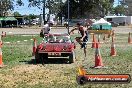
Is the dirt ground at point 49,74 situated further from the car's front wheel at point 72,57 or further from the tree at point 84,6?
the tree at point 84,6

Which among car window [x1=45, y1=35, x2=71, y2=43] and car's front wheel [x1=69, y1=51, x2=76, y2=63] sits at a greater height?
car window [x1=45, y1=35, x2=71, y2=43]

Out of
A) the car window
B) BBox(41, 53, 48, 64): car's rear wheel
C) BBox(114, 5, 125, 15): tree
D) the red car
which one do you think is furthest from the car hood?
BBox(114, 5, 125, 15): tree

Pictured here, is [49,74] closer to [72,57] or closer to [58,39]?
[72,57]

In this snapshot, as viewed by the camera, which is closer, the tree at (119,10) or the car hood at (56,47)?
the car hood at (56,47)

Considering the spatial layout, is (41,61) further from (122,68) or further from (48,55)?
(122,68)

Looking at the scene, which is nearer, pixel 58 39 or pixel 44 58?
pixel 44 58

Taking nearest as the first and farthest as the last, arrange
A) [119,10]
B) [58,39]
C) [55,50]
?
[55,50], [58,39], [119,10]

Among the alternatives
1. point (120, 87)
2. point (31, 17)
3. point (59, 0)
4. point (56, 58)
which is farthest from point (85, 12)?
point (120, 87)

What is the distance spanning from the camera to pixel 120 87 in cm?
1034

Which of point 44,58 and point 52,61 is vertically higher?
point 44,58

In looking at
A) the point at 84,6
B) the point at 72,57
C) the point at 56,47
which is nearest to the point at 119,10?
the point at 84,6

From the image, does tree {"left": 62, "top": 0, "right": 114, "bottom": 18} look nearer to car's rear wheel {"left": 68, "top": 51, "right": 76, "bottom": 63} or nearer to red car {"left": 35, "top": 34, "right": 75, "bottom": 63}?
red car {"left": 35, "top": 34, "right": 75, "bottom": 63}

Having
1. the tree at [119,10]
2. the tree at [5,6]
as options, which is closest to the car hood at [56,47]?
the tree at [5,6]

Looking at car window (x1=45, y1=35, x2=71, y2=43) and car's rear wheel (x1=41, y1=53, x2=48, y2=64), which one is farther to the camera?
car window (x1=45, y1=35, x2=71, y2=43)
